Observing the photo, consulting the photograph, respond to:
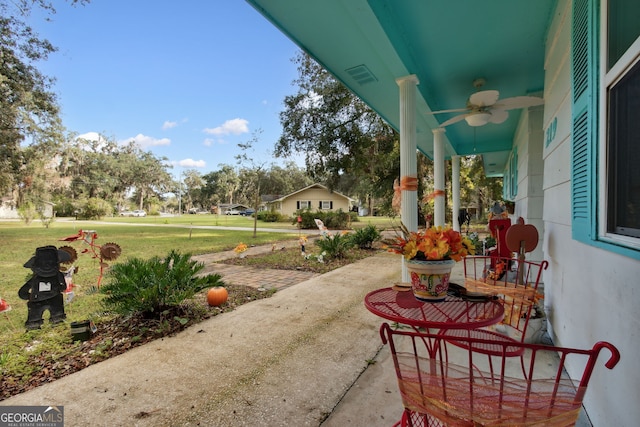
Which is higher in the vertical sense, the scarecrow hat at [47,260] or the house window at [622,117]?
the house window at [622,117]

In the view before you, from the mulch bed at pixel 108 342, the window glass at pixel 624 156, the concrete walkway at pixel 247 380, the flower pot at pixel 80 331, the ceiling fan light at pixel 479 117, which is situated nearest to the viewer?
the window glass at pixel 624 156

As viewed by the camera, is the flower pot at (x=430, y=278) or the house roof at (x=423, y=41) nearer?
→ the flower pot at (x=430, y=278)

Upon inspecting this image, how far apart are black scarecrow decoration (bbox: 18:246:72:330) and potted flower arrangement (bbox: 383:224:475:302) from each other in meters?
3.19

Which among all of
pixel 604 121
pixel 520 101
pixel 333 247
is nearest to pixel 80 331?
pixel 604 121

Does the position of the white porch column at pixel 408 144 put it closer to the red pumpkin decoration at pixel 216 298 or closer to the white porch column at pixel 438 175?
the white porch column at pixel 438 175

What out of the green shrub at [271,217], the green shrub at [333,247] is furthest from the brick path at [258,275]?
the green shrub at [271,217]

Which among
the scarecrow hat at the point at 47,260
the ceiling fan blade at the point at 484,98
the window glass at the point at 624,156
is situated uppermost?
the ceiling fan blade at the point at 484,98

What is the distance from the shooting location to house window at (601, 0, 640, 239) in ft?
3.42

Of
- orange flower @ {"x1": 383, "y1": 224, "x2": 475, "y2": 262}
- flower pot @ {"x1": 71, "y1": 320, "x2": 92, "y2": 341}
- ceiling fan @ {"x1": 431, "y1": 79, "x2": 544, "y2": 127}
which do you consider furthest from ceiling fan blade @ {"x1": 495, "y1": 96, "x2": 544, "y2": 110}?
flower pot @ {"x1": 71, "y1": 320, "x2": 92, "y2": 341}

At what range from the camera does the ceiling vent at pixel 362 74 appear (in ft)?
10.4

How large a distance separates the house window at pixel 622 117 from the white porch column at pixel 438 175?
4010 mm

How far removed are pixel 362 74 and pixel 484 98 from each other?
1.32 meters

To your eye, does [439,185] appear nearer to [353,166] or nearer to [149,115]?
[353,166]

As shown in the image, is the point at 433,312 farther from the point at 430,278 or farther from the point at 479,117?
the point at 479,117
